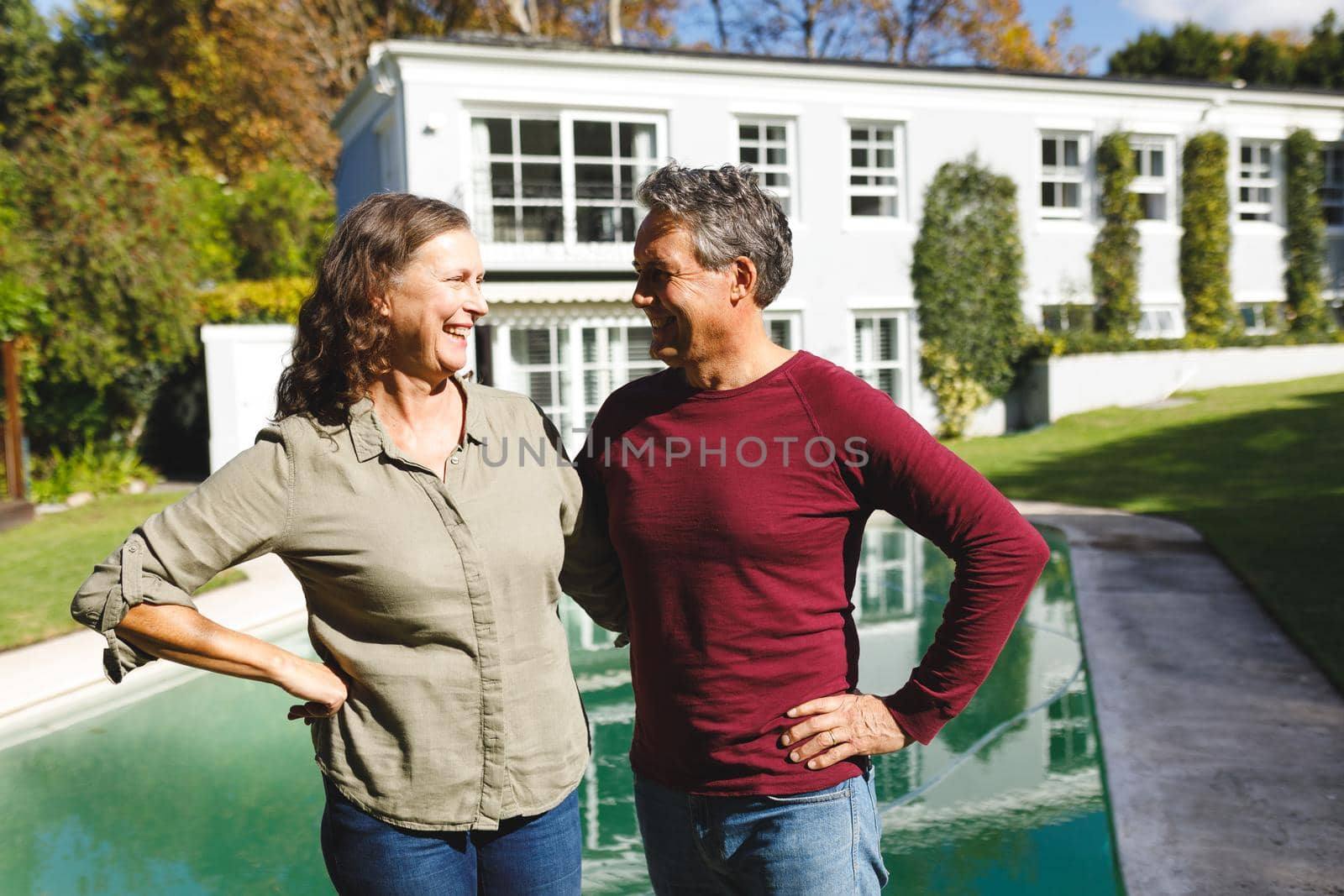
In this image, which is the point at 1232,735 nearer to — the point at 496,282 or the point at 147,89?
the point at 496,282

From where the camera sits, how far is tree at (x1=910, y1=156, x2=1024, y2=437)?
17953mm

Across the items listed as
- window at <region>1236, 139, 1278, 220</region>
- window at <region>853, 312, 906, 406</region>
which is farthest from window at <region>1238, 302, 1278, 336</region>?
window at <region>853, 312, 906, 406</region>

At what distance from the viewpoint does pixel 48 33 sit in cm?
3127

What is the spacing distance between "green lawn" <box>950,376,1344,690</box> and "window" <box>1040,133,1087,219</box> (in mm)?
4149

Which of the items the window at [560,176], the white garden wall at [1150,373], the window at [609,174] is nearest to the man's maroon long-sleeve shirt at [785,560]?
the window at [560,176]

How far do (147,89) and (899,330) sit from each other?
2122 centimetres

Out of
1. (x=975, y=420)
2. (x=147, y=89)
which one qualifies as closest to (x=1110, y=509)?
(x=975, y=420)

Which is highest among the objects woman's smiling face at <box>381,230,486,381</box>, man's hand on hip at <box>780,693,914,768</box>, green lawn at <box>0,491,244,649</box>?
woman's smiling face at <box>381,230,486,381</box>

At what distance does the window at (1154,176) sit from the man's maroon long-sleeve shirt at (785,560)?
1982 centimetres

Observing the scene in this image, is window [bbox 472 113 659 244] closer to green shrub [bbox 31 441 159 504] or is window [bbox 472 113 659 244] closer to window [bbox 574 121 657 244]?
window [bbox 574 121 657 244]

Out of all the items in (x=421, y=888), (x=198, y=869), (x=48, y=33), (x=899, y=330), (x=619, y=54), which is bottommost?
(x=198, y=869)

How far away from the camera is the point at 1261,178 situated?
2050 centimetres

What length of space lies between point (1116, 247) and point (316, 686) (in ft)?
64.7

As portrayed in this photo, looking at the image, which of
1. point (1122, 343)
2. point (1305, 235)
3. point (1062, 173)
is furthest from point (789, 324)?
point (1305, 235)
